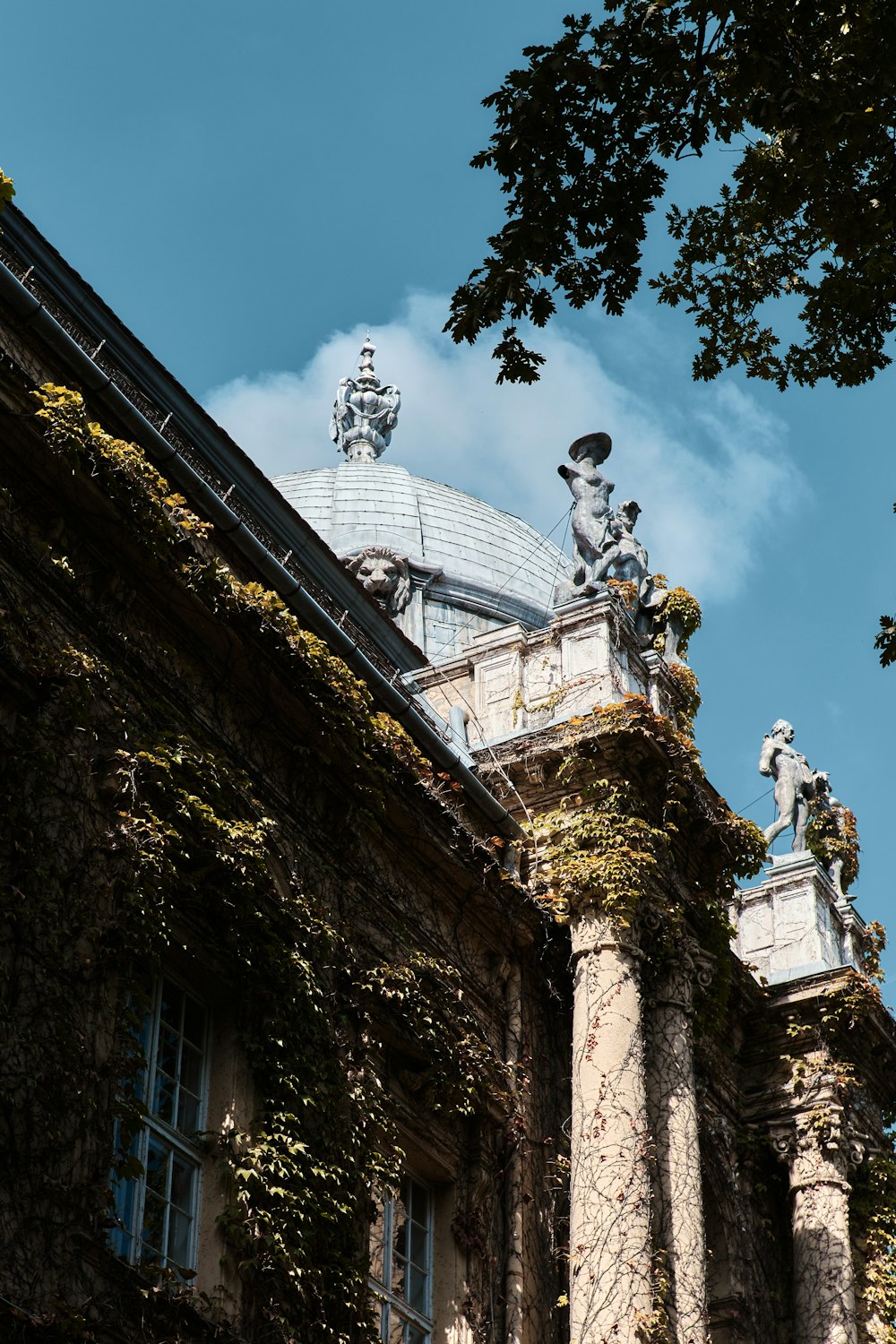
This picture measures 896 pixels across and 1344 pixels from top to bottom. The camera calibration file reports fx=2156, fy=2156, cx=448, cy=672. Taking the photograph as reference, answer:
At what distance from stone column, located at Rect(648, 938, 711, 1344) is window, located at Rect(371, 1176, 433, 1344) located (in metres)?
2.03

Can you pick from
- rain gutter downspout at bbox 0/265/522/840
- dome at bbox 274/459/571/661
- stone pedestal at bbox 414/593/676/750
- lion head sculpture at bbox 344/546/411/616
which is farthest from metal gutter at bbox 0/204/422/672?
dome at bbox 274/459/571/661

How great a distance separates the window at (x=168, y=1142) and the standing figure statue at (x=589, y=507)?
307 inches

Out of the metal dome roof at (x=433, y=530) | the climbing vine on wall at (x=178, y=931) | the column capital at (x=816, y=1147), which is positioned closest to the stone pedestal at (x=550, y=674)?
the climbing vine on wall at (x=178, y=931)

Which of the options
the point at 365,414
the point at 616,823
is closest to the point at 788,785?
the point at 616,823

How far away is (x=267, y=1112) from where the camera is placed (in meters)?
14.1

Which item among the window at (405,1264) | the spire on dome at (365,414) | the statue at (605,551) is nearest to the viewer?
the window at (405,1264)

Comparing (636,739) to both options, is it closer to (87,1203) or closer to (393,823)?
(393,823)

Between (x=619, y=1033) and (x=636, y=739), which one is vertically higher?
(x=636, y=739)

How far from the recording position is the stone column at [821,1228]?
2097 centimetres

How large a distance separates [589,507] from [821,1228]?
298 inches

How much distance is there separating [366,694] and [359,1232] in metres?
4.13

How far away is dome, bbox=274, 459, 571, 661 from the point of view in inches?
1329

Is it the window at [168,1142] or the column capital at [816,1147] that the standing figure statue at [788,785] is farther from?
the window at [168,1142]

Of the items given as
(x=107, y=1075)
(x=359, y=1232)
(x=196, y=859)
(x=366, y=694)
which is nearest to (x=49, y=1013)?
(x=107, y=1075)
